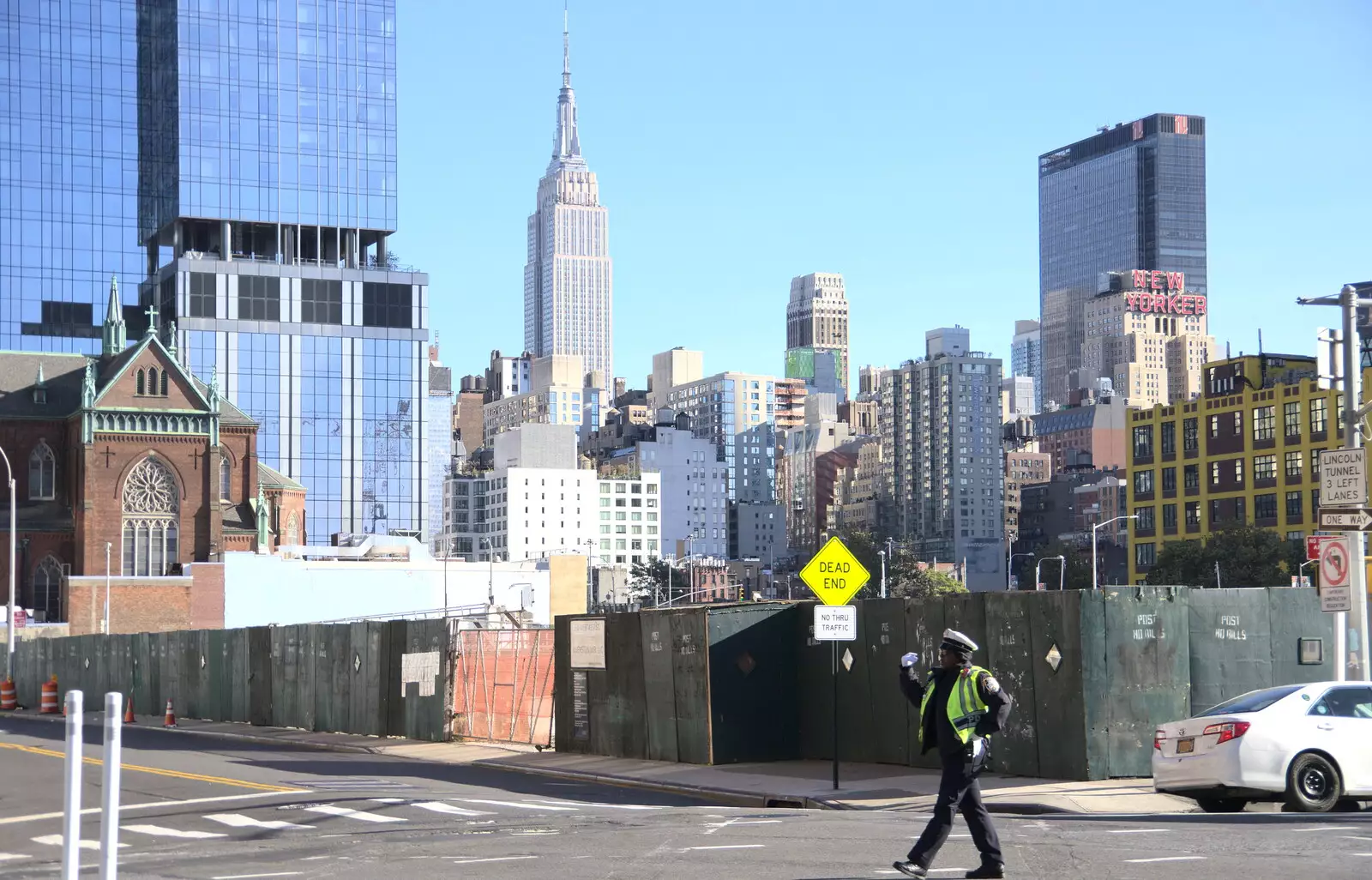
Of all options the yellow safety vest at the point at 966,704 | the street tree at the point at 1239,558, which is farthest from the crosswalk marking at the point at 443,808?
the street tree at the point at 1239,558

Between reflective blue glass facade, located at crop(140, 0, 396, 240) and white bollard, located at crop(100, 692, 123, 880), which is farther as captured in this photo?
reflective blue glass facade, located at crop(140, 0, 396, 240)

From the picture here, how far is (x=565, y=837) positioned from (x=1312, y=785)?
25.5ft

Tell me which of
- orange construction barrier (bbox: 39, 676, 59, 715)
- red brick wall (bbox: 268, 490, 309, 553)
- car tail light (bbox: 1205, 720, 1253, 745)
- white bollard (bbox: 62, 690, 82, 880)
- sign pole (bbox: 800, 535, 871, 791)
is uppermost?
red brick wall (bbox: 268, 490, 309, 553)

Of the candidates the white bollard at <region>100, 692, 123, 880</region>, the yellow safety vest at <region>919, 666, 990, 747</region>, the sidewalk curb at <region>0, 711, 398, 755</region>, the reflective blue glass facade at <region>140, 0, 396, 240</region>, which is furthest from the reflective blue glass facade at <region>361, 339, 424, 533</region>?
the white bollard at <region>100, 692, 123, 880</region>

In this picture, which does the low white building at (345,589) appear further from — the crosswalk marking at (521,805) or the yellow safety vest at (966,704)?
the yellow safety vest at (966,704)

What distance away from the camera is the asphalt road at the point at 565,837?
14891 mm

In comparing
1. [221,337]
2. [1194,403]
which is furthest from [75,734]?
[221,337]

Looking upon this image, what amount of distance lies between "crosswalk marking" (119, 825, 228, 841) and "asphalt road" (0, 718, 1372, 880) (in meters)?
0.05

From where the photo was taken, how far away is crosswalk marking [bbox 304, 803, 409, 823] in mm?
20000

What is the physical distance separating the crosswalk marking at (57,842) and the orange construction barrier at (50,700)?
35898mm

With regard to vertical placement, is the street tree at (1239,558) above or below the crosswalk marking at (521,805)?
above

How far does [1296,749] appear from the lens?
18297mm

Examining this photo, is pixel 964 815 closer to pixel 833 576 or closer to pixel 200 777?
pixel 833 576

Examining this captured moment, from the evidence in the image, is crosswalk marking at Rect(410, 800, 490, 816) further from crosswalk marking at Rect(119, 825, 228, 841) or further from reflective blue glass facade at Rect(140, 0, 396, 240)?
reflective blue glass facade at Rect(140, 0, 396, 240)
